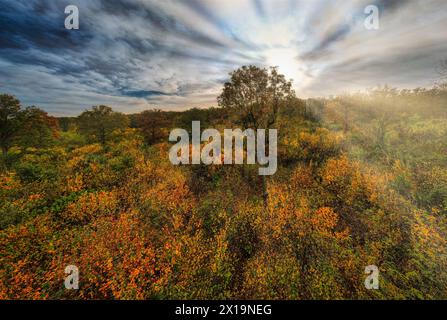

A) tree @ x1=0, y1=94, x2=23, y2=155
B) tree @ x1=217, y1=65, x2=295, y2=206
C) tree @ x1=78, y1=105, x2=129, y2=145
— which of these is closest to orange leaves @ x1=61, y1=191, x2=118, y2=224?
tree @ x1=217, y1=65, x2=295, y2=206

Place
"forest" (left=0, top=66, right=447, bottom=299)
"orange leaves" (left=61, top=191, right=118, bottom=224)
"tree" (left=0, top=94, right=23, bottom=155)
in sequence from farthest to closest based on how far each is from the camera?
1. "tree" (left=0, top=94, right=23, bottom=155)
2. "orange leaves" (left=61, top=191, right=118, bottom=224)
3. "forest" (left=0, top=66, right=447, bottom=299)

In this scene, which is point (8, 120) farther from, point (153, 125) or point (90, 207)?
point (90, 207)

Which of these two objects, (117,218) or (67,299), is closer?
(67,299)

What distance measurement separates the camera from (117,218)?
11047 millimetres

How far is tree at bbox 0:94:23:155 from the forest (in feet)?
0.34

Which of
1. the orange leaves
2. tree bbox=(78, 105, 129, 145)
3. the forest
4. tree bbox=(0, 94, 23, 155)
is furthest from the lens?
tree bbox=(78, 105, 129, 145)

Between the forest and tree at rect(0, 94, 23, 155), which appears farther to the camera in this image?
tree at rect(0, 94, 23, 155)

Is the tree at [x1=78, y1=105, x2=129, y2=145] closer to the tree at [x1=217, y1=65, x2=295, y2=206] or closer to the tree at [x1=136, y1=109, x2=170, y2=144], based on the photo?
the tree at [x1=136, y1=109, x2=170, y2=144]

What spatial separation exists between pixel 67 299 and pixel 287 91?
16.4m

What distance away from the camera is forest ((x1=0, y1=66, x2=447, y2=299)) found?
7305 mm

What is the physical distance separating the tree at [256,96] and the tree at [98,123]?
2237 cm

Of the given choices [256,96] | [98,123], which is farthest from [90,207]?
[98,123]
